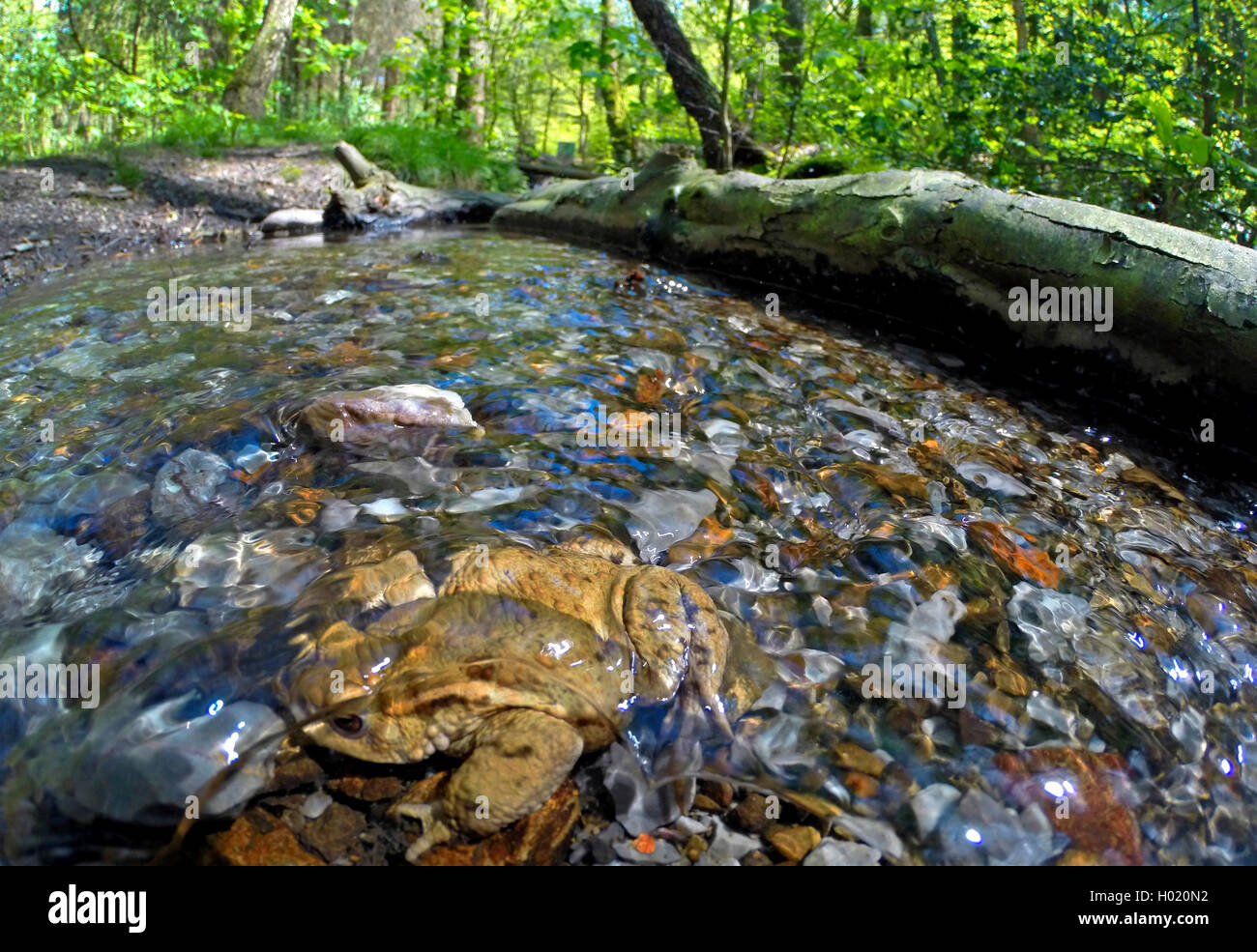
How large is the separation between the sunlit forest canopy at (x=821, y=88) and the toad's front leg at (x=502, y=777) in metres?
4.51

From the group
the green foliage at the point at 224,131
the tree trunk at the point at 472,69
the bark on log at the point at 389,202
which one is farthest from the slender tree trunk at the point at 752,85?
the green foliage at the point at 224,131

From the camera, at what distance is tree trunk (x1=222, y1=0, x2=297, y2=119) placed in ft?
39.9

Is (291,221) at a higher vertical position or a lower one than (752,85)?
lower

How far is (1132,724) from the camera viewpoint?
195 centimetres

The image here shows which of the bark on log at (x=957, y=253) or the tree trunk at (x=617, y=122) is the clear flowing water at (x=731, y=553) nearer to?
the bark on log at (x=957, y=253)

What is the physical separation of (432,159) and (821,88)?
555 centimetres

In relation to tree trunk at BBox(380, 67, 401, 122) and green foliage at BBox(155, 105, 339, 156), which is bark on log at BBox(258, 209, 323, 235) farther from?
tree trunk at BBox(380, 67, 401, 122)

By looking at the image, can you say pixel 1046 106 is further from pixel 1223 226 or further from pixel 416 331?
pixel 416 331

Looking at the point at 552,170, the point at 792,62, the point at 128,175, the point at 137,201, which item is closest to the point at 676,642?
the point at 137,201

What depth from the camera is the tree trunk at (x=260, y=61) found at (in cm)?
1216

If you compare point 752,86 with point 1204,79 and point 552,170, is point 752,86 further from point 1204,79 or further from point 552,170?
point 1204,79

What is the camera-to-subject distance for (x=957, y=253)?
468 centimetres
